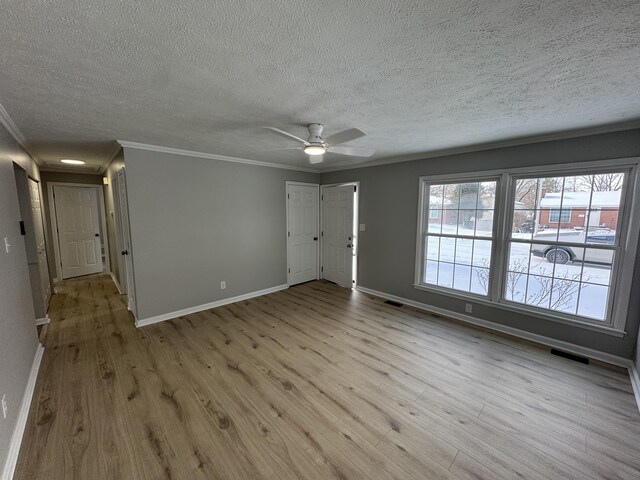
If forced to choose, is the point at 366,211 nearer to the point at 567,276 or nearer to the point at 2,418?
A: the point at 567,276

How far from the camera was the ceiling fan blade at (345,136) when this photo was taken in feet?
6.98

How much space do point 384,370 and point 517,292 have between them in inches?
82.2

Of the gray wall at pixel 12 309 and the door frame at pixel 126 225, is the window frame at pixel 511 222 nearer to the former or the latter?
the door frame at pixel 126 225

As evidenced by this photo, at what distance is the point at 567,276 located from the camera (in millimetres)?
2945

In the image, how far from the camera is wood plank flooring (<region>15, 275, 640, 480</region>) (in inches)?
63.9

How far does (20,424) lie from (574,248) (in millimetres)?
5197

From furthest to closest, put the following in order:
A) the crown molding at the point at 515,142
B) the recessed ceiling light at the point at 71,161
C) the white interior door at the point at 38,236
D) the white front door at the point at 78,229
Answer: the white front door at the point at 78,229, the recessed ceiling light at the point at 71,161, the white interior door at the point at 38,236, the crown molding at the point at 515,142

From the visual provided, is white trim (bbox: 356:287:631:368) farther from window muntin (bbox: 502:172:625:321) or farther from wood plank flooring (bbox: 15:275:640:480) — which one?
window muntin (bbox: 502:172:625:321)

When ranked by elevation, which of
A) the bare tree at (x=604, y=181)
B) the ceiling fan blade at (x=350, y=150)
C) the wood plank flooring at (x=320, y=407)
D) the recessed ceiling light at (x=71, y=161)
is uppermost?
the recessed ceiling light at (x=71, y=161)

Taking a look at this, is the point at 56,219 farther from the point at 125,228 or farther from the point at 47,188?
the point at 125,228

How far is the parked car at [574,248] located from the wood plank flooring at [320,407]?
1.08 metres

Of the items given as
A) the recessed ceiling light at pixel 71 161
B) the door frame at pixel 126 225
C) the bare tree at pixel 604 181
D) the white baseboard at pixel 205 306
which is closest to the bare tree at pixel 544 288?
the bare tree at pixel 604 181

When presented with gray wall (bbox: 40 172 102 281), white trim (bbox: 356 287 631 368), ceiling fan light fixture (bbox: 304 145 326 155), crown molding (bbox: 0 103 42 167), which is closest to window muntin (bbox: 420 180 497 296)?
white trim (bbox: 356 287 631 368)

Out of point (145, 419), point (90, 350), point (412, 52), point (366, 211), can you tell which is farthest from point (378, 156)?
point (90, 350)
